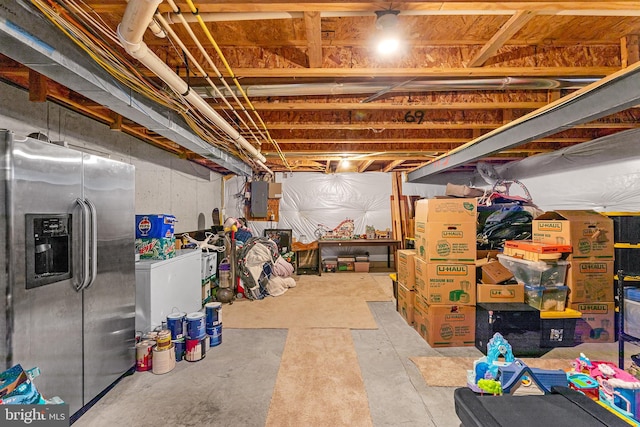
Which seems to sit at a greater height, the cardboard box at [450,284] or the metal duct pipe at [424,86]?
the metal duct pipe at [424,86]

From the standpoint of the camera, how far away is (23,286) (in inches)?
58.5

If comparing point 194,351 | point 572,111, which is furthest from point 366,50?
point 194,351

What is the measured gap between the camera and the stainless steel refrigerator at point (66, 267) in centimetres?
144

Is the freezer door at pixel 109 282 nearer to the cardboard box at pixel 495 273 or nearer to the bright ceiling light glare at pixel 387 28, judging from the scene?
the bright ceiling light glare at pixel 387 28

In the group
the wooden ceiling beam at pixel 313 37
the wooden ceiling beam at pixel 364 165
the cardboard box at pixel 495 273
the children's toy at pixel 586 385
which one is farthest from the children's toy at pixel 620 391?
the wooden ceiling beam at pixel 364 165

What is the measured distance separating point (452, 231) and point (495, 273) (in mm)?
648

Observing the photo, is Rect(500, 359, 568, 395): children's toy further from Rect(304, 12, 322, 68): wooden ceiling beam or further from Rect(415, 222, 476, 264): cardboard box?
Rect(304, 12, 322, 68): wooden ceiling beam

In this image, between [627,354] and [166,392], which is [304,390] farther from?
[627,354]

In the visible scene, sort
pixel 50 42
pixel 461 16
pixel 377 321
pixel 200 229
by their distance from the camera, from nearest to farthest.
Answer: pixel 50 42 → pixel 461 16 → pixel 377 321 → pixel 200 229

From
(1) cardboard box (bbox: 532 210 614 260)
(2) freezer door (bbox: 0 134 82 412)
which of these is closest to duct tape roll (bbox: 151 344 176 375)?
(2) freezer door (bbox: 0 134 82 412)

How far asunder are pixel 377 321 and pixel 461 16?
3027mm

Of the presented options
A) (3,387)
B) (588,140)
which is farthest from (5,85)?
(588,140)

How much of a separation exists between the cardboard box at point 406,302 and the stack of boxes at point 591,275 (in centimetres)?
151

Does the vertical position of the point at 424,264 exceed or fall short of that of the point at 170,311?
it exceeds it
